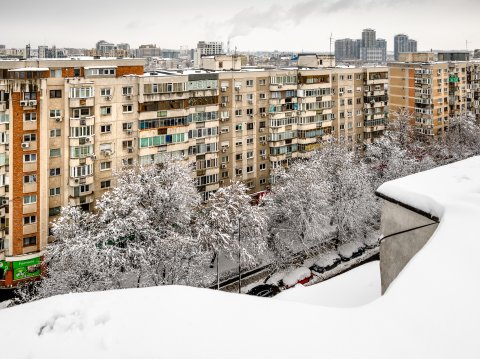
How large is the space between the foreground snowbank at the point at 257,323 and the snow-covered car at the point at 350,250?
35.6 meters

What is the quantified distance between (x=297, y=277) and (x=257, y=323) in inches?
1264

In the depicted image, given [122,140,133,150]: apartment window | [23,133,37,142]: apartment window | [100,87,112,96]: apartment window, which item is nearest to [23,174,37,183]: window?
[23,133,37,142]: apartment window

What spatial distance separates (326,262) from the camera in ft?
128

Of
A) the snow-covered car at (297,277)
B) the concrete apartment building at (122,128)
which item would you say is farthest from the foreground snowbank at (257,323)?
the concrete apartment building at (122,128)

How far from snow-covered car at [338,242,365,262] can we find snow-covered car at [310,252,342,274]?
2.02 feet

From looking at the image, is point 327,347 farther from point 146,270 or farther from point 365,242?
point 365,242

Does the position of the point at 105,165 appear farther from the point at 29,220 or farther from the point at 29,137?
the point at 29,220

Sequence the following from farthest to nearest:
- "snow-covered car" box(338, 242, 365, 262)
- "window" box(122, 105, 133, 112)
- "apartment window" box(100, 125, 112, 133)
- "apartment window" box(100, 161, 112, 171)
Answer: "window" box(122, 105, 133, 112) → "snow-covered car" box(338, 242, 365, 262) → "apartment window" box(100, 161, 112, 171) → "apartment window" box(100, 125, 112, 133)

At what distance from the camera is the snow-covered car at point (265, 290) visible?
113 ft

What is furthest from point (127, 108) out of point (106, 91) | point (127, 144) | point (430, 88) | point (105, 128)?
point (430, 88)

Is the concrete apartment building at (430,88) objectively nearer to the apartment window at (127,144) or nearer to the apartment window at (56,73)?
the apartment window at (127,144)

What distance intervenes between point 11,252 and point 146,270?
12639 millimetres

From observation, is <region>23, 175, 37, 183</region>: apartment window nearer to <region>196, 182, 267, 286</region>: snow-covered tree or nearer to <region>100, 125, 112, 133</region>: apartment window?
<region>100, 125, 112, 133</region>: apartment window

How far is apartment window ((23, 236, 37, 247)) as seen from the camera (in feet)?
121
